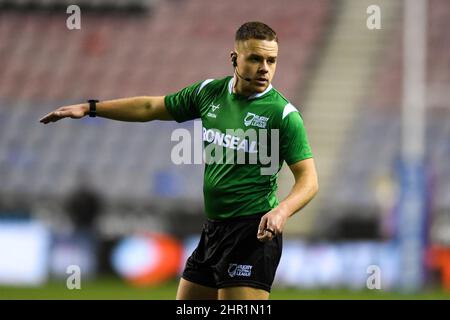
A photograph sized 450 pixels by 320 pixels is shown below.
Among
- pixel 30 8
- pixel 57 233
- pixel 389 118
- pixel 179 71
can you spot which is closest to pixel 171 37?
pixel 179 71

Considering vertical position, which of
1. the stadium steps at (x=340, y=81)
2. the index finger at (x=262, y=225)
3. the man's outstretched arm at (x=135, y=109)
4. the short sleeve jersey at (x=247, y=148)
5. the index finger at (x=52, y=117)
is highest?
the stadium steps at (x=340, y=81)

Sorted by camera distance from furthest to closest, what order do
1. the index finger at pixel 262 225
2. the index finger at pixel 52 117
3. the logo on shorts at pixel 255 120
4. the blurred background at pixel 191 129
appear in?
the blurred background at pixel 191 129, the index finger at pixel 52 117, the logo on shorts at pixel 255 120, the index finger at pixel 262 225

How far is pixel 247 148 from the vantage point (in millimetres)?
6320

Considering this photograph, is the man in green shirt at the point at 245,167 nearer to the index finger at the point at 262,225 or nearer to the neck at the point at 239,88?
the neck at the point at 239,88

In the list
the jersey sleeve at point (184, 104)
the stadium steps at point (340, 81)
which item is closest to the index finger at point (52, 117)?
the jersey sleeve at point (184, 104)

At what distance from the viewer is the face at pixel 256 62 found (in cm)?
618

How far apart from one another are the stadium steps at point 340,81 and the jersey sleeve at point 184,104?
47.5 ft

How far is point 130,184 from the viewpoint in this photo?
20750 millimetres

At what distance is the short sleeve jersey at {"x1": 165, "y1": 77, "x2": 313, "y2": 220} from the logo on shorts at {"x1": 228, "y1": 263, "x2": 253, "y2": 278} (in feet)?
1.04

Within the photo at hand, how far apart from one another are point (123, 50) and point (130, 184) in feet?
11.6

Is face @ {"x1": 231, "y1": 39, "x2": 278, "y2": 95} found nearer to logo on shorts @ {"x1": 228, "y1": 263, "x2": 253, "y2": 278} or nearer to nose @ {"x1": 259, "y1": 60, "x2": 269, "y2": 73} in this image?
nose @ {"x1": 259, "y1": 60, "x2": 269, "y2": 73}

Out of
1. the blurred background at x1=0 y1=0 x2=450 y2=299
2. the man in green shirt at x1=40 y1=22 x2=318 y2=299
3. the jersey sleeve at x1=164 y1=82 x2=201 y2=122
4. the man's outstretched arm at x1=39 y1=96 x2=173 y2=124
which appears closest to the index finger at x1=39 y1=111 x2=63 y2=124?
the man in green shirt at x1=40 y1=22 x2=318 y2=299
